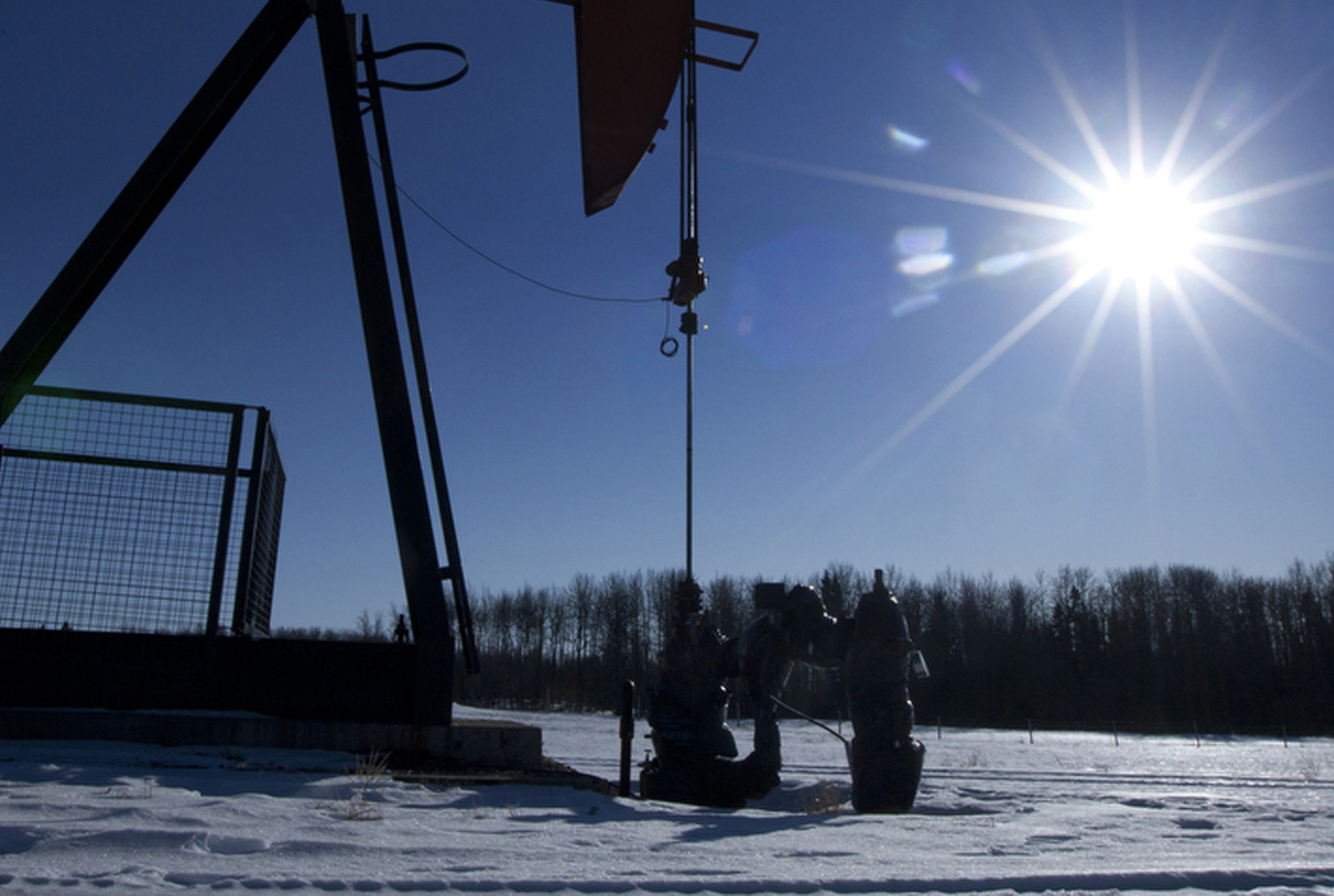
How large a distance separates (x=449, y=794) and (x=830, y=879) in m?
2.47

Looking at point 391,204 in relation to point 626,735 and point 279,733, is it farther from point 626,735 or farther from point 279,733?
point 626,735

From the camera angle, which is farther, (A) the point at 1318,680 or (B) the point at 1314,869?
(A) the point at 1318,680

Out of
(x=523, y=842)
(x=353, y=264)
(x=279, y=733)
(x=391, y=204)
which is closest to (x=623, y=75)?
(x=391, y=204)

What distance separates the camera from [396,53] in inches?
340

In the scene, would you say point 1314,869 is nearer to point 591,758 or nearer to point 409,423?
point 409,423

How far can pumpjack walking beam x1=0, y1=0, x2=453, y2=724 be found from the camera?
6891 mm

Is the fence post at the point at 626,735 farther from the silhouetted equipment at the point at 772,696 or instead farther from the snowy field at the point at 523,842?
the snowy field at the point at 523,842

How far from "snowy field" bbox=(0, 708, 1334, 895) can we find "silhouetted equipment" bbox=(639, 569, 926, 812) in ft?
4.68

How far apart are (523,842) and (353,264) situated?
600cm

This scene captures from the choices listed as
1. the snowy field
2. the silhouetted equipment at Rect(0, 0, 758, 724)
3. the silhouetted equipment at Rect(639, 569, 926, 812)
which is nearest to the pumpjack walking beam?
the silhouetted equipment at Rect(0, 0, 758, 724)

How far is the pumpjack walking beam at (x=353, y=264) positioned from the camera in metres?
6.89

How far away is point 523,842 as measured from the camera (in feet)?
9.38

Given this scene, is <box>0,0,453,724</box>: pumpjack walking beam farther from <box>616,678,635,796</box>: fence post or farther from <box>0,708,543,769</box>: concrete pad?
<box>616,678,635,796</box>: fence post

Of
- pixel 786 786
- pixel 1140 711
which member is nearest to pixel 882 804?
pixel 786 786
